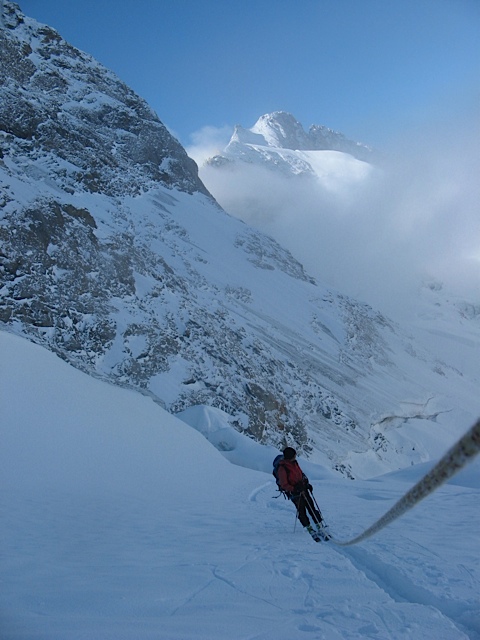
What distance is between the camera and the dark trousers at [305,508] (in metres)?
6.34

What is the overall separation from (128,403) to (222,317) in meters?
19.6

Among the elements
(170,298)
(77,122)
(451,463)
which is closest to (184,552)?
(451,463)

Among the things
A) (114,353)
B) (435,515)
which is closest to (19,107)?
(114,353)

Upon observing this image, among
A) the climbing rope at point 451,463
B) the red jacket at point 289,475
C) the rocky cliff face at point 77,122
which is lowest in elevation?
the red jacket at point 289,475

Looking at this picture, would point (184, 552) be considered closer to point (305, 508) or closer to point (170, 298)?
point (305, 508)

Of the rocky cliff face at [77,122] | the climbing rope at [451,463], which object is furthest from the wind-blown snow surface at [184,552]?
the rocky cliff face at [77,122]

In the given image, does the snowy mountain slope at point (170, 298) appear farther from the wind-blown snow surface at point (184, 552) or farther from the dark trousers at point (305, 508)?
the dark trousers at point (305, 508)

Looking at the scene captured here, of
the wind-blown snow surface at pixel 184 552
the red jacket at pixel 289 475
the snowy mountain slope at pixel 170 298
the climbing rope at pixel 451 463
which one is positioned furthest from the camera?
the snowy mountain slope at pixel 170 298

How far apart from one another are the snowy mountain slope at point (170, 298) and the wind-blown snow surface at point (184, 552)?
8239 mm

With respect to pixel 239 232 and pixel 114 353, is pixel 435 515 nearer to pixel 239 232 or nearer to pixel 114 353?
pixel 114 353

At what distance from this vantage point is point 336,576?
13.6 ft

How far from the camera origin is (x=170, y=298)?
32.2 metres

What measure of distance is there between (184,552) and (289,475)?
6.72 feet

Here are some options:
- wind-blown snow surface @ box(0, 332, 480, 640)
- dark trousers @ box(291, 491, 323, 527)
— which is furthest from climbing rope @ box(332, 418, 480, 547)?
dark trousers @ box(291, 491, 323, 527)
